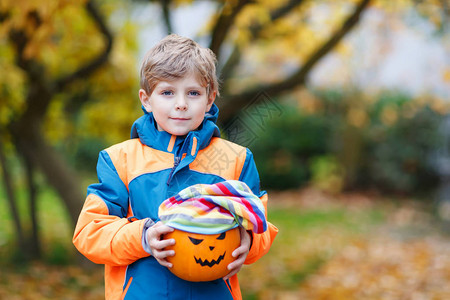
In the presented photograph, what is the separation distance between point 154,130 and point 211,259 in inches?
21.2

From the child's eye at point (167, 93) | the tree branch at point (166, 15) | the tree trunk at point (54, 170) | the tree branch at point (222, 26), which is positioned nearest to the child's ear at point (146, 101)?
the child's eye at point (167, 93)

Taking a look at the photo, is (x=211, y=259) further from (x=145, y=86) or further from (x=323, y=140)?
(x=323, y=140)

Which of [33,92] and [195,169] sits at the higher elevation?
[195,169]

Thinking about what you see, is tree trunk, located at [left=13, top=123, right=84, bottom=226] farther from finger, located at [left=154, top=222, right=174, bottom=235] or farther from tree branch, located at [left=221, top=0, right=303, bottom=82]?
finger, located at [left=154, top=222, right=174, bottom=235]

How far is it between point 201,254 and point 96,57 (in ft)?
13.6

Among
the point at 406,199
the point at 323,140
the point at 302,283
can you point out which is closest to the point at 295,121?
the point at 323,140

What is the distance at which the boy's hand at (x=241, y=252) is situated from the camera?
1583mm

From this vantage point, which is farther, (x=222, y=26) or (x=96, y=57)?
(x=96, y=57)

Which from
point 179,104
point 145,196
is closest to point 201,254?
point 145,196

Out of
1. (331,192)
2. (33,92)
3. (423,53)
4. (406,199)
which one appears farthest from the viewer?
(331,192)

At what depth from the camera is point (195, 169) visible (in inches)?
67.9

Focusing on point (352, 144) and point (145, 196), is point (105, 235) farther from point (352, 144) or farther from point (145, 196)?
point (352, 144)

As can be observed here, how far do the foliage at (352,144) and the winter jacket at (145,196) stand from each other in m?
9.16

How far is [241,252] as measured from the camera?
1.60 m
